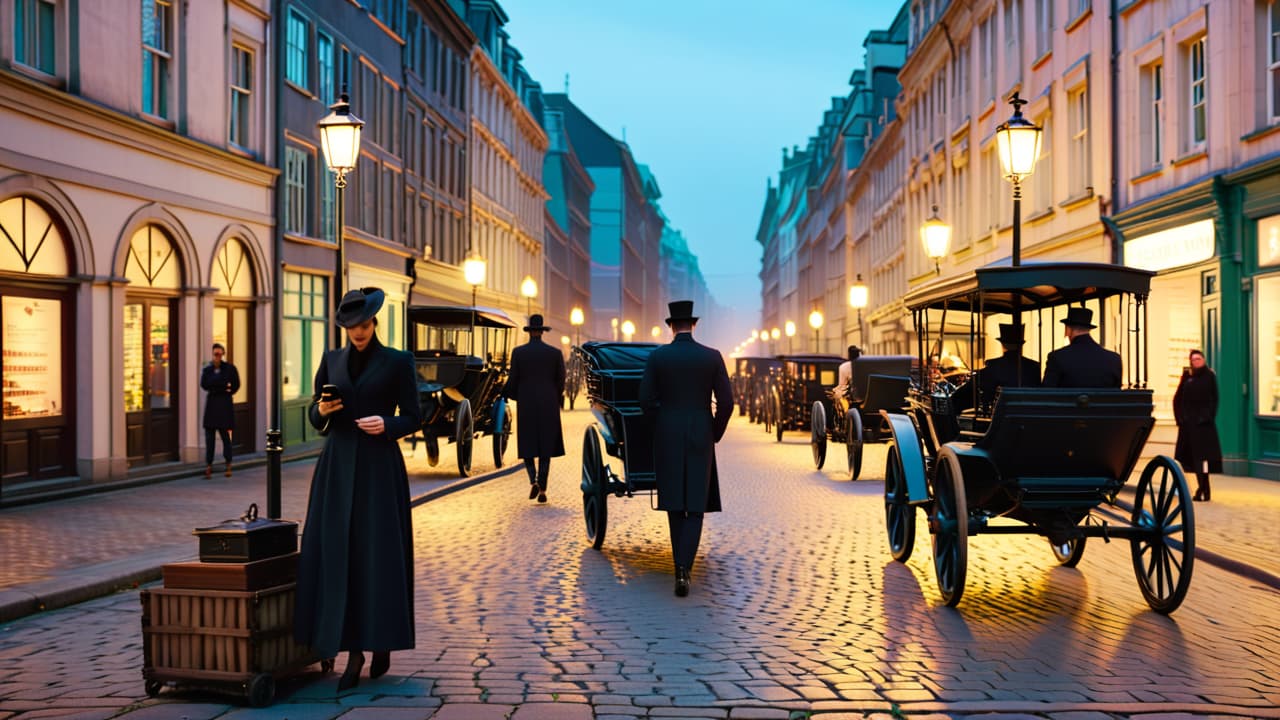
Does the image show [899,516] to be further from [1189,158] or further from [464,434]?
[1189,158]

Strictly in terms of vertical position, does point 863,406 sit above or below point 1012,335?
below

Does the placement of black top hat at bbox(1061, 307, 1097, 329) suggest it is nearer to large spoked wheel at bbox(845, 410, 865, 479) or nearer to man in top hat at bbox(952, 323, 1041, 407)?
man in top hat at bbox(952, 323, 1041, 407)

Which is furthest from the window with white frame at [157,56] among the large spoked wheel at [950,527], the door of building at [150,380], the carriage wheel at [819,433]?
the large spoked wheel at [950,527]

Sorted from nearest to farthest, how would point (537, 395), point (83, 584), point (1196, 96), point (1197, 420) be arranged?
point (83, 584) → point (537, 395) → point (1197, 420) → point (1196, 96)

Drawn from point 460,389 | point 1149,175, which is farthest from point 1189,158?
point 460,389

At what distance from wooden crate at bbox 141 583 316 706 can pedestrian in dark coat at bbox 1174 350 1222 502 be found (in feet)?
38.5

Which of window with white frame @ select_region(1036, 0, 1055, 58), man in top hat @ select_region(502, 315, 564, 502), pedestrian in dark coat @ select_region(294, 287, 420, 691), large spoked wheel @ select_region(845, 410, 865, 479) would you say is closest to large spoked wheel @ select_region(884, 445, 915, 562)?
man in top hat @ select_region(502, 315, 564, 502)

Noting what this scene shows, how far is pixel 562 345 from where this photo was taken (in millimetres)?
70688

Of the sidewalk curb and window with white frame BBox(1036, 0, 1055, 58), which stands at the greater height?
window with white frame BBox(1036, 0, 1055, 58)

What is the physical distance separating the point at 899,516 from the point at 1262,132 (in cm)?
1043

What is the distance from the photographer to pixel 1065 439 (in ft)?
26.9

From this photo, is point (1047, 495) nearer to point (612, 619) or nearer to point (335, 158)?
point (612, 619)

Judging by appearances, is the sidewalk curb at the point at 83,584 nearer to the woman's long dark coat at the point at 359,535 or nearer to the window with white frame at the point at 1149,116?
the woman's long dark coat at the point at 359,535

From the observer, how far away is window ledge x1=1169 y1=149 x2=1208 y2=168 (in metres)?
19.0
